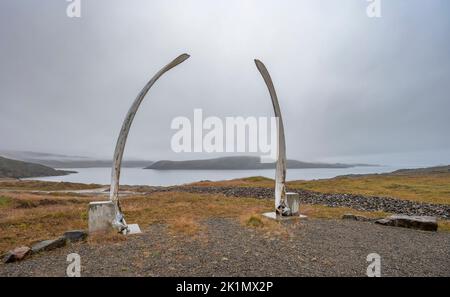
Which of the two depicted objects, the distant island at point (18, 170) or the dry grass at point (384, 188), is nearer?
the dry grass at point (384, 188)

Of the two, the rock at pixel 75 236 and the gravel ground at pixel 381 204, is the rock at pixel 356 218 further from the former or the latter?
the rock at pixel 75 236

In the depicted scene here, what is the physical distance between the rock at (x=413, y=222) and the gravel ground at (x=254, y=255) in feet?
2.47

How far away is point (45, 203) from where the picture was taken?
923 inches

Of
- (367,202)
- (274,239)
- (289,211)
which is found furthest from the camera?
(367,202)

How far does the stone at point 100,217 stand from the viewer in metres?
10.2

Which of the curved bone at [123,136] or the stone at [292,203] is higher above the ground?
the curved bone at [123,136]

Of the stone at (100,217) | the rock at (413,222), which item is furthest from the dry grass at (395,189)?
the stone at (100,217)

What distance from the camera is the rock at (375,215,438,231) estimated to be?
1189 cm

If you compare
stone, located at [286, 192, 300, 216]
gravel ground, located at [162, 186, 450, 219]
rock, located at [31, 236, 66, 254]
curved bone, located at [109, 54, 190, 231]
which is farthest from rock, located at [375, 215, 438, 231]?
rock, located at [31, 236, 66, 254]
